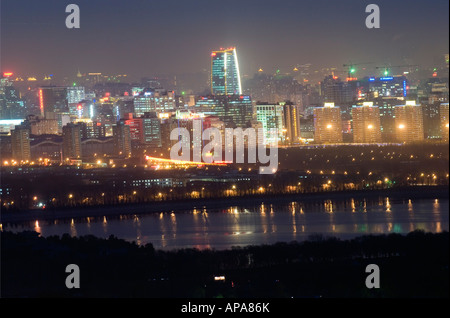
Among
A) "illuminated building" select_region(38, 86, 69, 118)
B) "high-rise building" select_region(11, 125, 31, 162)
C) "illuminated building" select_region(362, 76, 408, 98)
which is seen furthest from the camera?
"illuminated building" select_region(38, 86, 69, 118)

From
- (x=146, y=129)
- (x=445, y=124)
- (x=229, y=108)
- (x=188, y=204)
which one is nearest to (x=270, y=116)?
(x=229, y=108)

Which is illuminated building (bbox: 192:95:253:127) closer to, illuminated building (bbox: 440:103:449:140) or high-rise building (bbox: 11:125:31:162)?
high-rise building (bbox: 11:125:31:162)

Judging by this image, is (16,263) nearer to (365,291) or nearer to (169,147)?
(365,291)

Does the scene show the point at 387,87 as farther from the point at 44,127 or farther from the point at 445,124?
the point at 445,124

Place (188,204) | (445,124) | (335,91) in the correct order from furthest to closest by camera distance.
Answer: (335,91) → (188,204) → (445,124)

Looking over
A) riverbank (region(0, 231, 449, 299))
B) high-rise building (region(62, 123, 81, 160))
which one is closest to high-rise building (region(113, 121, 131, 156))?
high-rise building (region(62, 123, 81, 160))

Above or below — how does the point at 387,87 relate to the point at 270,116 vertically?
above

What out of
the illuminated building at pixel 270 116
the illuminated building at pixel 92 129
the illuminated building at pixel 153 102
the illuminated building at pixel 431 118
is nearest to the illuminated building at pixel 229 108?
the illuminated building at pixel 270 116
